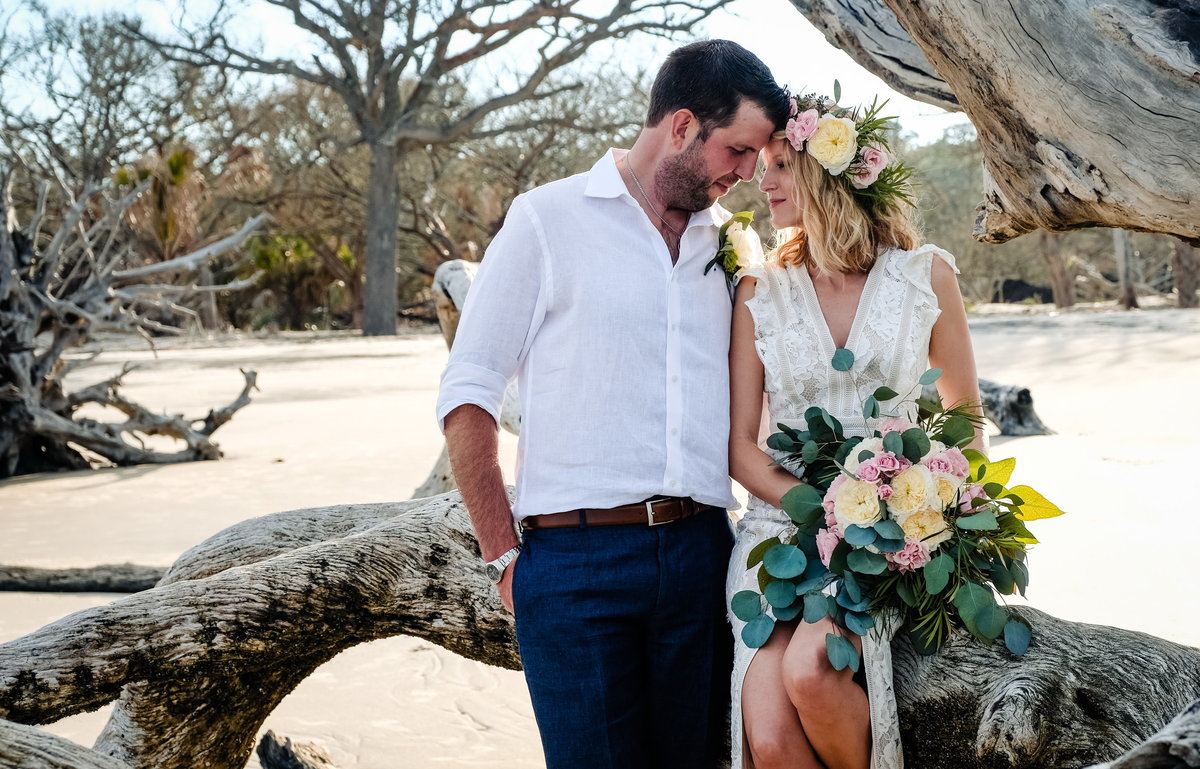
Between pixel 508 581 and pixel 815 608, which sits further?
pixel 508 581

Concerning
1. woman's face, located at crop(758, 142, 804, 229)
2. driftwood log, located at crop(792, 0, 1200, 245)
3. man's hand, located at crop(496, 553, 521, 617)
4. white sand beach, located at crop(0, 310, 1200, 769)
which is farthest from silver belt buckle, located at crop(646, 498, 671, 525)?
white sand beach, located at crop(0, 310, 1200, 769)

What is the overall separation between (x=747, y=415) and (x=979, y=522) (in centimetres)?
66

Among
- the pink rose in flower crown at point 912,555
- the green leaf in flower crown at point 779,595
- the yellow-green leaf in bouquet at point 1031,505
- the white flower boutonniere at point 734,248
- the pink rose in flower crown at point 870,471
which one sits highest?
the white flower boutonniere at point 734,248

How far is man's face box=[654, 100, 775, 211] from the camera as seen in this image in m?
2.89

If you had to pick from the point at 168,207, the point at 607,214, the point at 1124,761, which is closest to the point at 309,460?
the point at 607,214

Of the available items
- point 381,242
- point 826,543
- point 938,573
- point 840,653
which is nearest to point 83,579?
point 826,543

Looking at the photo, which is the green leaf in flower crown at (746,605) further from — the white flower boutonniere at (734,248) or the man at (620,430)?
the white flower boutonniere at (734,248)

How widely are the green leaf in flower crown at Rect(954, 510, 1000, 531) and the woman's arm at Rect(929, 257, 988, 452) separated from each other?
0.45 m

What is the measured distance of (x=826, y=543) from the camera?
8.42 ft

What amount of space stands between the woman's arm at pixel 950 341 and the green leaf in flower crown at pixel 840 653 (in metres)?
0.79

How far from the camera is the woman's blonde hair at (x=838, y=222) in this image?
9.86 ft

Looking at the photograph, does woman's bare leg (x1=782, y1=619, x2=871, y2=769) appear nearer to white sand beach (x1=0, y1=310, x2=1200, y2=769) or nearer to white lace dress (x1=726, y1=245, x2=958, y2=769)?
white lace dress (x1=726, y1=245, x2=958, y2=769)

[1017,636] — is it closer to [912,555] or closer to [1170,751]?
[912,555]

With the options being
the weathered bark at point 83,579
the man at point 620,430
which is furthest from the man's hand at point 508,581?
the weathered bark at point 83,579
